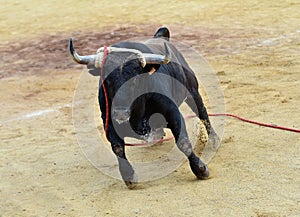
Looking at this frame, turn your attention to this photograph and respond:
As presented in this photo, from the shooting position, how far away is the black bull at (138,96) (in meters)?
4.44

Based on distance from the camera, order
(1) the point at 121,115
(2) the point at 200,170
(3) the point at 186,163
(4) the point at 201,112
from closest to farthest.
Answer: (1) the point at 121,115
(2) the point at 200,170
(3) the point at 186,163
(4) the point at 201,112

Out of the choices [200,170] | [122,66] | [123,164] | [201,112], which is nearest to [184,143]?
[200,170]

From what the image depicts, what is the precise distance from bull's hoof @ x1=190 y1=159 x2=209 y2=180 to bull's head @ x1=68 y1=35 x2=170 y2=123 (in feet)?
2.34

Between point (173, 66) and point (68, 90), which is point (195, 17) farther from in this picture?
point (173, 66)

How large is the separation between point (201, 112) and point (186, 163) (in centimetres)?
69

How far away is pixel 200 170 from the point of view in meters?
4.74

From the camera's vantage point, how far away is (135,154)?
5746 millimetres

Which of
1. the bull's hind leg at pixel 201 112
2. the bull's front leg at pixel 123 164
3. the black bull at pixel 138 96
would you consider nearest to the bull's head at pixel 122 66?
the black bull at pixel 138 96

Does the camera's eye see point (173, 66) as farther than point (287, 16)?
No

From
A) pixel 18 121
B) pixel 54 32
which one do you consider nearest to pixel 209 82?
pixel 18 121

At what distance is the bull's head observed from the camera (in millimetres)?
4402

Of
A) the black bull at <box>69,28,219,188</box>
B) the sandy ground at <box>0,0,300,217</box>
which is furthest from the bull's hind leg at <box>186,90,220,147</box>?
the black bull at <box>69,28,219,188</box>

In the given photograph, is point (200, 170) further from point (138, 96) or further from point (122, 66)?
point (122, 66)

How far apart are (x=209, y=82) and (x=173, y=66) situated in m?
2.96
